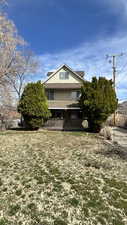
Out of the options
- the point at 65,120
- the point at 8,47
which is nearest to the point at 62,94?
the point at 65,120

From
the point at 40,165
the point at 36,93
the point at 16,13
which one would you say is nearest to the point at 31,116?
the point at 36,93

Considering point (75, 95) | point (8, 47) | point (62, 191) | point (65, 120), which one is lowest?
point (62, 191)

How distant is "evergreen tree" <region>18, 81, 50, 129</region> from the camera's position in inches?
683

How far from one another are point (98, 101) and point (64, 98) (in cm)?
644

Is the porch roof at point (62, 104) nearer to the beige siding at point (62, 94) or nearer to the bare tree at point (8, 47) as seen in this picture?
the beige siding at point (62, 94)

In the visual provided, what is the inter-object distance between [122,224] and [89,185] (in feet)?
5.60

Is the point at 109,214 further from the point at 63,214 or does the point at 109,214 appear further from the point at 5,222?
the point at 5,222

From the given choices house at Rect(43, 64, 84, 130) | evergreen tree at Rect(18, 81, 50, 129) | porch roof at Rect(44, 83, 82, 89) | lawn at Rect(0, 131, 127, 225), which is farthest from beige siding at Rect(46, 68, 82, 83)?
lawn at Rect(0, 131, 127, 225)

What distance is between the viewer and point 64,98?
22078mm

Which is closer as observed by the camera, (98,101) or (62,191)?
(62,191)

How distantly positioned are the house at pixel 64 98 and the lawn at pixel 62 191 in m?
13.8

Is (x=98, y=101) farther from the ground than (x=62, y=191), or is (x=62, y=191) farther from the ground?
(x=98, y=101)

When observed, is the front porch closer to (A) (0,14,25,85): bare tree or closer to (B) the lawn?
(A) (0,14,25,85): bare tree

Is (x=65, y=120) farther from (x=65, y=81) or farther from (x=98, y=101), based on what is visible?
(x=98, y=101)
